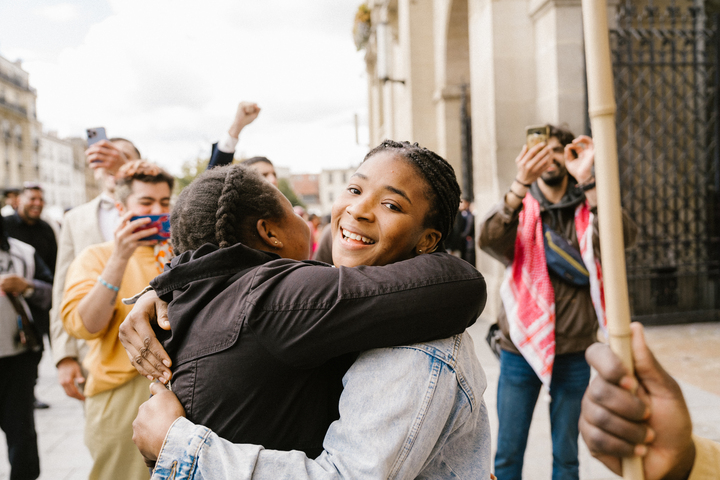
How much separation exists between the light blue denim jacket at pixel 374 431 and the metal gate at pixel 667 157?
21.0ft

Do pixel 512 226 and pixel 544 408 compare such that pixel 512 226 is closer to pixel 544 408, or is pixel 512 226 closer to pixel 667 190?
pixel 544 408

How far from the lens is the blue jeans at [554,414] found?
2779 mm

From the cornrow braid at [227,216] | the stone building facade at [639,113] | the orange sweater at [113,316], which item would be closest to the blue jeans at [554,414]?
the orange sweater at [113,316]

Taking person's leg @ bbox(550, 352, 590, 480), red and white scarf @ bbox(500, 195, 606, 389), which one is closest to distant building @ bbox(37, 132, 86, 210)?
red and white scarf @ bbox(500, 195, 606, 389)

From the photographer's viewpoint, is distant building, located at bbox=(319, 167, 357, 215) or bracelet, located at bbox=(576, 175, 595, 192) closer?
bracelet, located at bbox=(576, 175, 595, 192)

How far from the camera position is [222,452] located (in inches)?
43.4

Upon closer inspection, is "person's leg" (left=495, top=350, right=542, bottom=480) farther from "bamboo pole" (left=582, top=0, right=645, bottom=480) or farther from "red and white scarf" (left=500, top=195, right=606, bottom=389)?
"bamboo pole" (left=582, top=0, right=645, bottom=480)

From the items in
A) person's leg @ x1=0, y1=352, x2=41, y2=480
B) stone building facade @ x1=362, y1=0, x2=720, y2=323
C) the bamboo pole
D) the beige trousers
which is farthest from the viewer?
stone building facade @ x1=362, y1=0, x2=720, y2=323

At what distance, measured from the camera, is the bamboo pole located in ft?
2.81

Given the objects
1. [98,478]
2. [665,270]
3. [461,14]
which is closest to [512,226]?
[98,478]

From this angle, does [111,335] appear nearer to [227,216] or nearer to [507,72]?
[227,216]

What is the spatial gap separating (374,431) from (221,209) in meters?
0.67

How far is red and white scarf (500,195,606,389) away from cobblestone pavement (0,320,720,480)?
3.99 ft

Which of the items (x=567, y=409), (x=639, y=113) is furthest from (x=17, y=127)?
(x=567, y=409)
